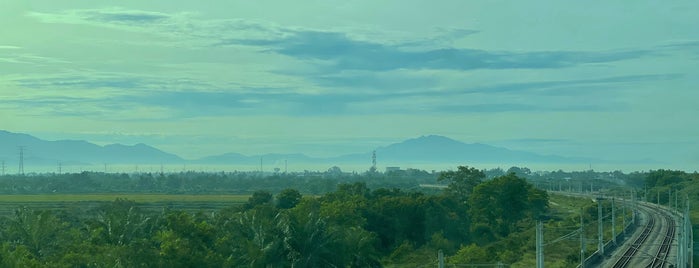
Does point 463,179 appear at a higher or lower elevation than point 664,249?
higher

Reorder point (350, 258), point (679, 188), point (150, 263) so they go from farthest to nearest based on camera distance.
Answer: point (679, 188)
point (350, 258)
point (150, 263)

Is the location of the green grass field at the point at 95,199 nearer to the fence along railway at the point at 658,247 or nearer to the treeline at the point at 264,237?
the treeline at the point at 264,237

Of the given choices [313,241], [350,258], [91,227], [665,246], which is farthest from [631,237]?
[91,227]

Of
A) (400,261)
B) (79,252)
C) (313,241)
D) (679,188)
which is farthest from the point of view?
(679,188)

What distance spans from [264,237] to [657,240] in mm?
44966

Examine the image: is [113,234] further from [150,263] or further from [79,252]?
[150,263]

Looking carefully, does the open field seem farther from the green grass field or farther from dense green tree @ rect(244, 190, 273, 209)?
dense green tree @ rect(244, 190, 273, 209)

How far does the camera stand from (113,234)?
4578 centimetres

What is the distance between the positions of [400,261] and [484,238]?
20.1 m

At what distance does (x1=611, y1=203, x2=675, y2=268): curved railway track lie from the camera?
196 feet

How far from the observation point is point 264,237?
45.0 metres

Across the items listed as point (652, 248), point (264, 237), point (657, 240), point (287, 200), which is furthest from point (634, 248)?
point (264, 237)

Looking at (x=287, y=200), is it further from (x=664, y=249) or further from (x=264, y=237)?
(x=264, y=237)

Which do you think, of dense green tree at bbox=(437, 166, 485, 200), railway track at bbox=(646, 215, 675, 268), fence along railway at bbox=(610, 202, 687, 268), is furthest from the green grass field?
railway track at bbox=(646, 215, 675, 268)
